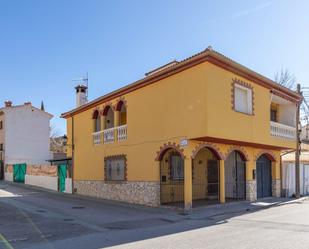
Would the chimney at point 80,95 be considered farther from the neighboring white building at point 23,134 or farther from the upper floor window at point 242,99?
the neighboring white building at point 23,134

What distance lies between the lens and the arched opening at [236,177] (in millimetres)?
21219

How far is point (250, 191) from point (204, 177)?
2873 millimetres

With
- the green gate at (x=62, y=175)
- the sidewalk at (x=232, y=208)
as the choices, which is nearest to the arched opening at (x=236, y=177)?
the sidewalk at (x=232, y=208)

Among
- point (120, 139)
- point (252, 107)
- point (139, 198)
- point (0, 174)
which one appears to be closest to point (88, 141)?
point (120, 139)

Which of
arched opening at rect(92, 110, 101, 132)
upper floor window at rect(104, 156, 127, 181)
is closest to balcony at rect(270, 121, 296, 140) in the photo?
upper floor window at rect(104, 156, 127, 181)

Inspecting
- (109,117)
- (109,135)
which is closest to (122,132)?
(109,135)

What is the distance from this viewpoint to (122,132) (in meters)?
21.4

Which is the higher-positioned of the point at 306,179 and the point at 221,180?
the point at 221,180

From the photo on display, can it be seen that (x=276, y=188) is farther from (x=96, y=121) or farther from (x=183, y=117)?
(x=96, y=121)

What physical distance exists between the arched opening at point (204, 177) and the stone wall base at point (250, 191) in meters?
1.73

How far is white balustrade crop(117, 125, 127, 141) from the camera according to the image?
21156mm

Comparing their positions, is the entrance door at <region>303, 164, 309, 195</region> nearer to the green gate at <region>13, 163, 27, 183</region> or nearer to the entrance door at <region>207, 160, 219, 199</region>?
the entrance door at <region>207, 160, 219, 199</region>

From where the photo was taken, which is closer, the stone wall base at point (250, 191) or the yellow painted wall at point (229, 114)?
the yellow painted wall at point (229, 114)

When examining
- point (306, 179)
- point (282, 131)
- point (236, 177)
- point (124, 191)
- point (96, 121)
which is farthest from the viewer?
point (306, 179)
